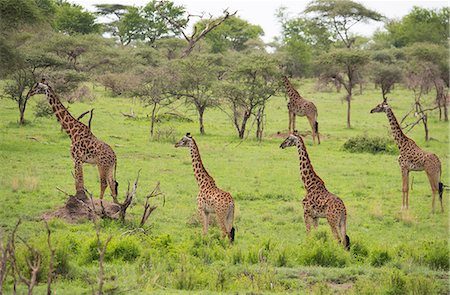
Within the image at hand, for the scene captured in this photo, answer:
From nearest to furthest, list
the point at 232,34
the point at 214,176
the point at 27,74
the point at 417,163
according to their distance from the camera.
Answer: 1. the point at 417,163
2. the point at 214,176
3. the point at 27,74
4. the point at 232,34

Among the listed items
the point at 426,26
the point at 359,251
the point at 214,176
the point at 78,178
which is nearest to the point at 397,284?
the point at 359,251

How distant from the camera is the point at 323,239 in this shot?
10234 millimetres

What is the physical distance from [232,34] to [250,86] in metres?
32.3

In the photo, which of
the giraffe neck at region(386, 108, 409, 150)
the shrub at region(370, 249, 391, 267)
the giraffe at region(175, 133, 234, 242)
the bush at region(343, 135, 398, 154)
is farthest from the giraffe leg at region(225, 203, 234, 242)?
the bush at region(343, 135, 398, 154)

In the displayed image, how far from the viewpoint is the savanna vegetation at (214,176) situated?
808 cm

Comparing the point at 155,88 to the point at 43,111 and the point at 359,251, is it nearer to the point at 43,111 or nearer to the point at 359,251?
the point at 43,111

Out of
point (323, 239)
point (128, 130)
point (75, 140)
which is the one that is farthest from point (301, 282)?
point (128, 130)

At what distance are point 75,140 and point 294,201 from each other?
4.41m

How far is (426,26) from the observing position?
49.1m

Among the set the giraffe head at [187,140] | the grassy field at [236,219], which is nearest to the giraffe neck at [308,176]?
the grassy field at [236,219]

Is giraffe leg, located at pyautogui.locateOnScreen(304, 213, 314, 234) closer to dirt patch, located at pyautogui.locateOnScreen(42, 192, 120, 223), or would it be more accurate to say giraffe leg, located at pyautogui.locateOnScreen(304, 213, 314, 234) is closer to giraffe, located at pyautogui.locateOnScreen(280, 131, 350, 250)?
giraffe, located at pyautogui.locateOnScreen(280, 131, 350, 250)

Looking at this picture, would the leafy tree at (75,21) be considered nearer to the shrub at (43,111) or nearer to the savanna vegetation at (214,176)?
the savanna vegetation at (214,176)

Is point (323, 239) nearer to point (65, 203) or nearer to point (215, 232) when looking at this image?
point (215, 232)

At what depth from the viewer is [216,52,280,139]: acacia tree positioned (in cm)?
2380
